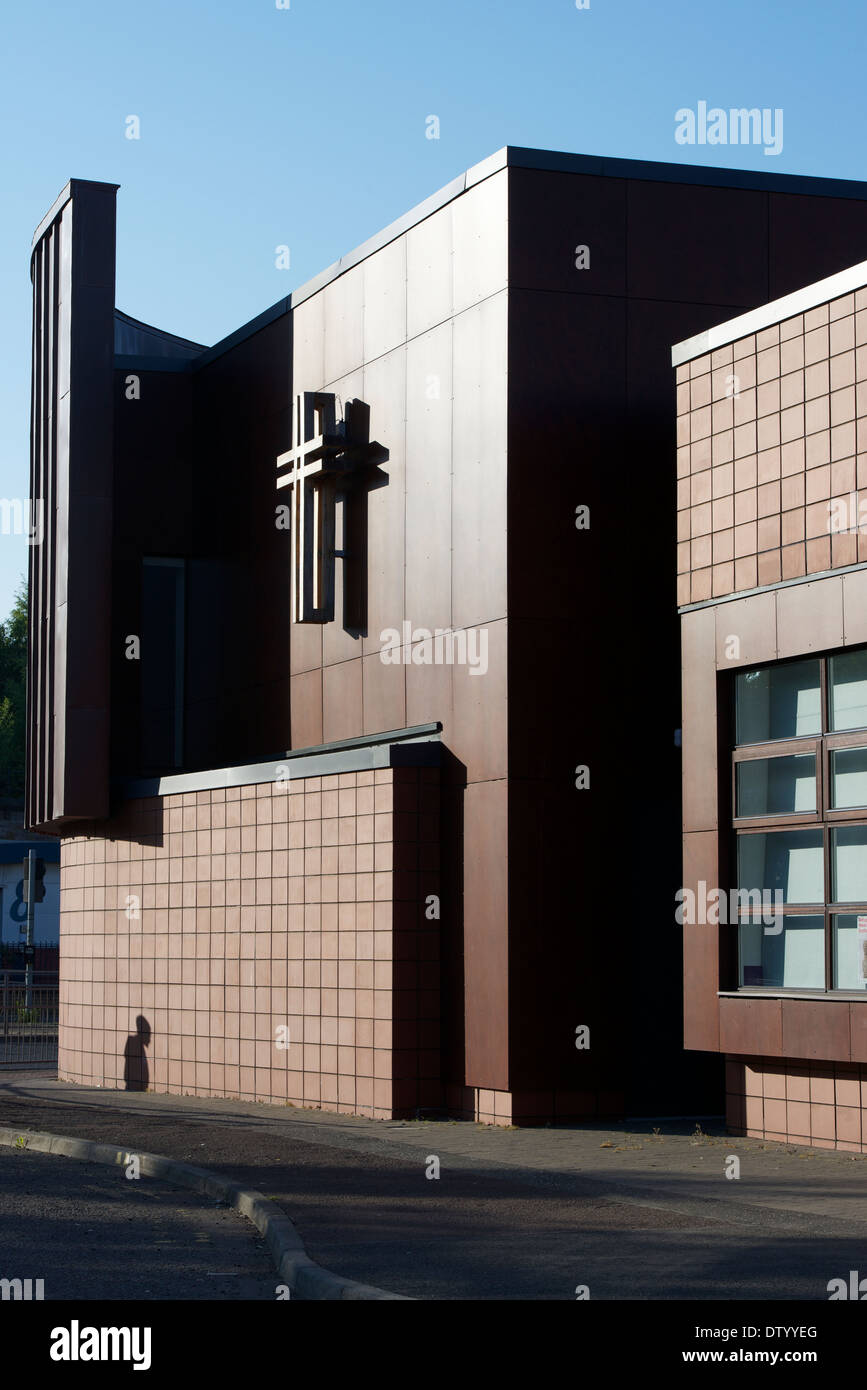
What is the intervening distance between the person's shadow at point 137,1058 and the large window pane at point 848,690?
36.8ft

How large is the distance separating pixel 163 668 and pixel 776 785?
11653 mm

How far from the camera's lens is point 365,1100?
17750 mm

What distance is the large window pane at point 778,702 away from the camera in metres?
14.5

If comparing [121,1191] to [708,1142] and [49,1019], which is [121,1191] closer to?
[708,1142]

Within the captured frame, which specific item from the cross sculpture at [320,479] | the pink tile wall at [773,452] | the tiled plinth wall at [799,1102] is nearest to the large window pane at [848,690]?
the pink tile wall at [773,452]

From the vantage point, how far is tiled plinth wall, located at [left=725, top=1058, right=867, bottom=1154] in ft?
45.5

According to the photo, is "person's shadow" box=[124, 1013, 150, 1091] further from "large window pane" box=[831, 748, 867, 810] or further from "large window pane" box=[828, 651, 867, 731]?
"large window pane" box=[828, 651, 867, 731]

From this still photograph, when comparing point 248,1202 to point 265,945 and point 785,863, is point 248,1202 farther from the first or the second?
point 265,945

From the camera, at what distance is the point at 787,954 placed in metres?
14.6

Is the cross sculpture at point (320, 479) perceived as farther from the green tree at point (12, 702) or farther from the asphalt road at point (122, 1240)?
the green tree at point (12, 702)

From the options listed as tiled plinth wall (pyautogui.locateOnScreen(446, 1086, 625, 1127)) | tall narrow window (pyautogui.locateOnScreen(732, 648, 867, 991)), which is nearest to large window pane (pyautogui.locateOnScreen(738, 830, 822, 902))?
tall narrow window (pyautogui.locateOnScreen(732, 648, 867, 991))

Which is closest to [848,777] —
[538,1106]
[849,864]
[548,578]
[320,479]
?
[849,864]
